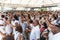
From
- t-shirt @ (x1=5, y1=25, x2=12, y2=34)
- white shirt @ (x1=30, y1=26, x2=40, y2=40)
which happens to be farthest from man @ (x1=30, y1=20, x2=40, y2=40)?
t-shirt @ (x1=5, y1=25, x2=12, y2=34)

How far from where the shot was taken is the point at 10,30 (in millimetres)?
3547

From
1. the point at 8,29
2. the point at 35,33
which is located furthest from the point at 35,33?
the point at 8,29

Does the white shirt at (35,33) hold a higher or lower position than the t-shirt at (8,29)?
higher

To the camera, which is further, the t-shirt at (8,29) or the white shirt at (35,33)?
the t-shirt at (8,29)

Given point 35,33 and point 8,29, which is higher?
point 35,33

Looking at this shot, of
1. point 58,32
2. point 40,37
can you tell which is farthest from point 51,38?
point 40,37

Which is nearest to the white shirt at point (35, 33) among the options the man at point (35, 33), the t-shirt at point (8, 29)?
the man at point (35, 33)

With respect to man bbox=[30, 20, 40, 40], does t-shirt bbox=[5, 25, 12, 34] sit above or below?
below

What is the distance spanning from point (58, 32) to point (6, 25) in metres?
1.73

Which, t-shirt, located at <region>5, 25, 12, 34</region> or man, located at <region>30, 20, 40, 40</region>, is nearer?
man, located at <region>30, 20, 40, 40</region>

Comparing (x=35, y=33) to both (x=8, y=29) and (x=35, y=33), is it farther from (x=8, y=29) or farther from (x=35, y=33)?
(x=8, y=29)

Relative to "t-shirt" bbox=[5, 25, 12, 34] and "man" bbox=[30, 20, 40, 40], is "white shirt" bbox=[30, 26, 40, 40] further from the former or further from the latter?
"t-shirt" bbox=[5, 25, 12, 34]

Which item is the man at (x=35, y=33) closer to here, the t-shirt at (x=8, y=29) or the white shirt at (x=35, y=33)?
the white shirt at (x=35, y=33)

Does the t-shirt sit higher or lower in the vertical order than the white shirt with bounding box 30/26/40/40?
lower
